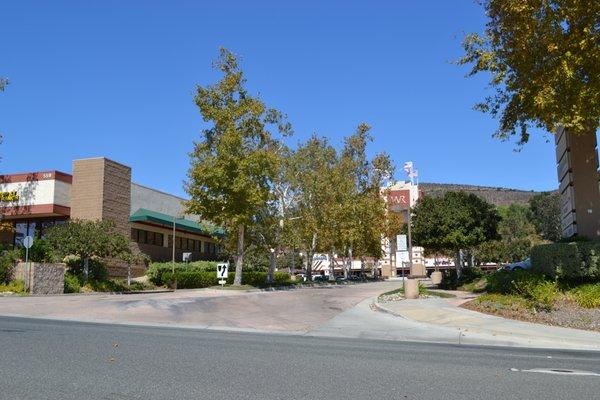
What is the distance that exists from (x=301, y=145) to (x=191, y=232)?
13.4 meters

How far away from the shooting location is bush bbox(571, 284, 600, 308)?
1669 cm

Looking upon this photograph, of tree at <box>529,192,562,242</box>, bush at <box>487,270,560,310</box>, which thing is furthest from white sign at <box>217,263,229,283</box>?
tree at <box>529,192,562,242</box>

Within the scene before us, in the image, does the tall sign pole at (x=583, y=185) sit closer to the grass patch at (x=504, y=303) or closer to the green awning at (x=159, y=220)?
the grass patch at (x=504, y=303)

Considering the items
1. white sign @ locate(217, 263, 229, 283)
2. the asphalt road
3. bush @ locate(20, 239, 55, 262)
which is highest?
bush @ locate(20, 239, 55, 262)

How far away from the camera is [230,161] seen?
31719 millimetres

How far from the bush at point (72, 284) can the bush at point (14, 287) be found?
107 inches

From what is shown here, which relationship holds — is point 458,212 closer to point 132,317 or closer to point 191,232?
point 132,317

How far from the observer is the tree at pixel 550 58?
16109 millimetres

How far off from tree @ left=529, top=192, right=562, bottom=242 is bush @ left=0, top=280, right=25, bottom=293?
93.2 m

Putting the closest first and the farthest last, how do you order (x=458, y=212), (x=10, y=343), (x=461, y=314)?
(x=10, y=343) → (x=461, y=314) → (x=458, y=212)

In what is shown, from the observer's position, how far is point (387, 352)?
11.0 meters

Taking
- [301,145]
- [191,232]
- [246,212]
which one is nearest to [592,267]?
[246,212]

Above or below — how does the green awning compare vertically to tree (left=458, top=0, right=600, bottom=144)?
below

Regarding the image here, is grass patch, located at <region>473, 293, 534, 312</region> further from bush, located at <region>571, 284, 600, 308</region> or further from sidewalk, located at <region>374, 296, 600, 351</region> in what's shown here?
bush, located at <region>571, 284, 600, 308</region>
